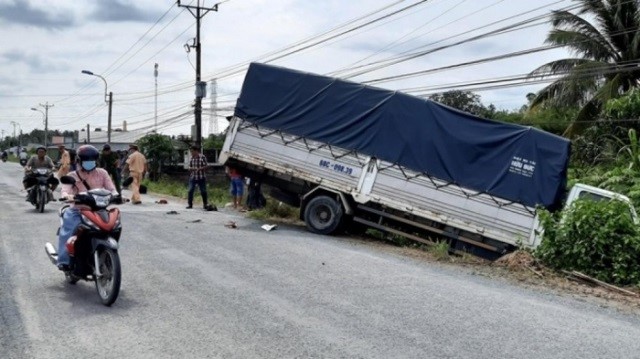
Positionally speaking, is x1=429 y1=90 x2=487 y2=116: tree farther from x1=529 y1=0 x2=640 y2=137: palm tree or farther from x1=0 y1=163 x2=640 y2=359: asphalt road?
x1=0 y1=163 x2=640 y2=359: asphalt road

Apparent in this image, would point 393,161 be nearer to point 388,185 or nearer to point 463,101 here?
point 388,185

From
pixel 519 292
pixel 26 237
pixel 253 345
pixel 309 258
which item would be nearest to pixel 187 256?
pixel 309 258

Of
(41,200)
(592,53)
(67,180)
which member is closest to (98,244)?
(67,180)

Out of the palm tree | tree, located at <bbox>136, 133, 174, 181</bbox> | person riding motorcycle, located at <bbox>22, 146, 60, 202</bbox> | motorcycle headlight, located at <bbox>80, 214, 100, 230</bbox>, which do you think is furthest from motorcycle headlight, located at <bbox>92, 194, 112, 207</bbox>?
tree, located at <bbox>136, 133, 174, 181</bbox>

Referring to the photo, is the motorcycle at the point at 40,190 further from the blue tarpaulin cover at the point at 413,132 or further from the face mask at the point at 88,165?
the face mask at the point at 88,165

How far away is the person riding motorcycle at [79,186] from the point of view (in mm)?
6555

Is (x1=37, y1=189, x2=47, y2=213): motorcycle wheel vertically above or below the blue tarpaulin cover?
below

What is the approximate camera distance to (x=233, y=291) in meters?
6.74

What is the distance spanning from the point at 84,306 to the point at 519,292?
5.21 meters

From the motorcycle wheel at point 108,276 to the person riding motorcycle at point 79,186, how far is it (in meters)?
0.53

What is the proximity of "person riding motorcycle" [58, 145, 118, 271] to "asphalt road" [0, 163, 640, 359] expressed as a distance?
485 millimetres

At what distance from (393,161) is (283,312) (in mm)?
6661

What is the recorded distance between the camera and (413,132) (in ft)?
40.1

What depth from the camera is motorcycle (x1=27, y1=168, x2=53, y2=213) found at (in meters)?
13.7
